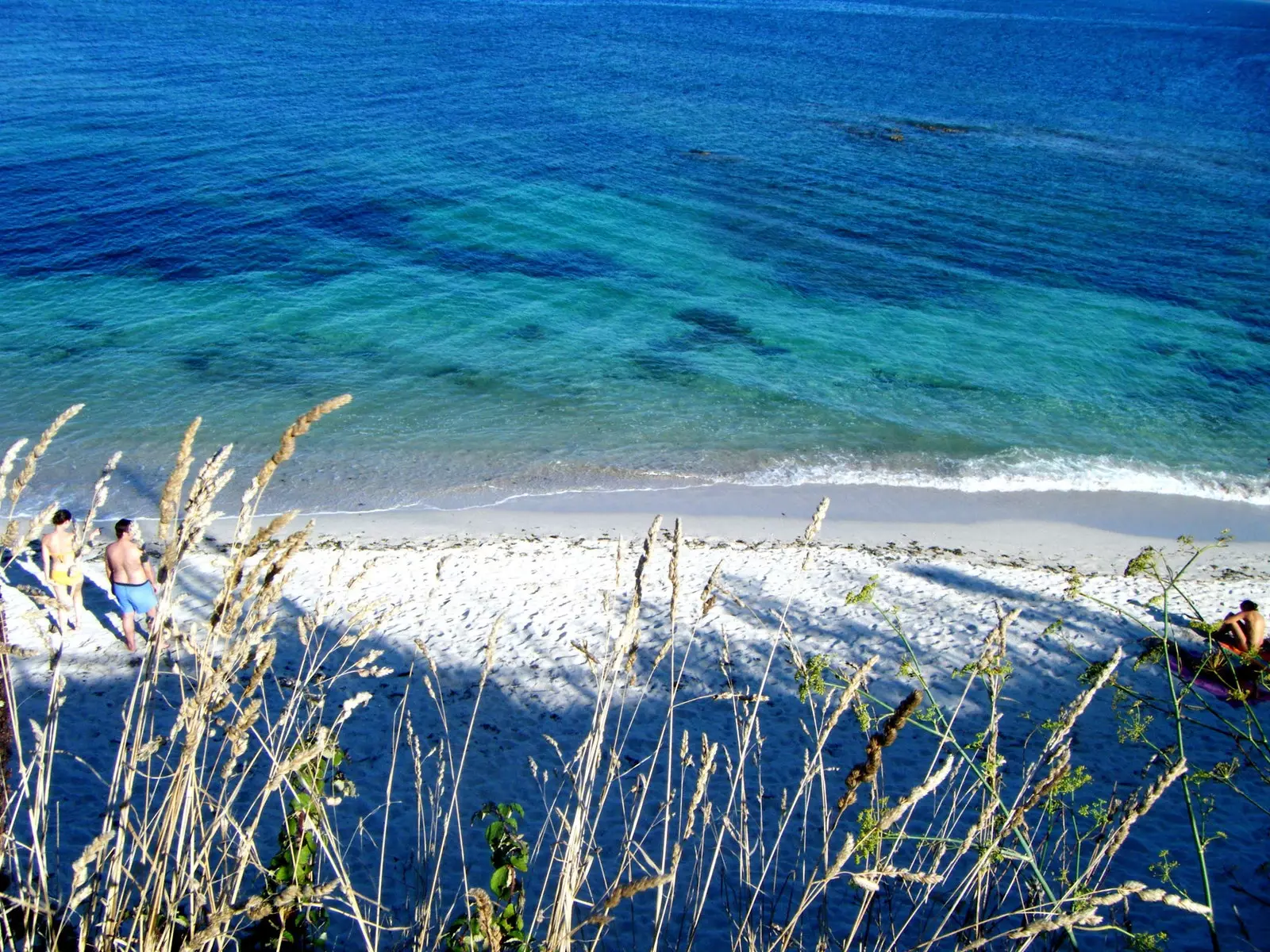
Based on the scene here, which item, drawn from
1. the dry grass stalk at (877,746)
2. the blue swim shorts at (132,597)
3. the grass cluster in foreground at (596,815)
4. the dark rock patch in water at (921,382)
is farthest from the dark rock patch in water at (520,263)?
the dry grass stalk at (877,746)

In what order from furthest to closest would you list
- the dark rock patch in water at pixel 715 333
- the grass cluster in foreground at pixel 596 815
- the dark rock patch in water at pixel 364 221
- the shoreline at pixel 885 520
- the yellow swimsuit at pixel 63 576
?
the dark rock patch in water at pixel 364 221 < the dark rock patch in water at pixel 715 333 < the shoreline at pixel 885 520 < the yellow swimsuit at pixel 63 576 < the grass cluster in foreground at pixel 596 815

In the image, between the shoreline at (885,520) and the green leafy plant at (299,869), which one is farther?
the shoreline at (885,520)

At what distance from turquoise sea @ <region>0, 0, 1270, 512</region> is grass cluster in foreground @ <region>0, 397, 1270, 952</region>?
6.08m

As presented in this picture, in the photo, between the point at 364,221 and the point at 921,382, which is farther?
the point at 364,221

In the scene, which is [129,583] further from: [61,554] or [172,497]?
[172,497]

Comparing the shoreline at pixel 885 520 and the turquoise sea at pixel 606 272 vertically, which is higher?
the turquoise sea at pixel 606 272

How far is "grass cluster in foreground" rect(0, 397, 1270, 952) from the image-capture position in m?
2.30

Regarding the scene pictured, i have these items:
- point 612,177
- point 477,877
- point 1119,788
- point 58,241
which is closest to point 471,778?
point 477,877

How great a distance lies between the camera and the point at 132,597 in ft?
27.1

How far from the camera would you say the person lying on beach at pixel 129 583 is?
8.06 metres

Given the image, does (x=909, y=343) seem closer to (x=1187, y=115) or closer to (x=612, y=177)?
(x=612, y=177)

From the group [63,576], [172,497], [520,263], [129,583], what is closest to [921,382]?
[520,263]

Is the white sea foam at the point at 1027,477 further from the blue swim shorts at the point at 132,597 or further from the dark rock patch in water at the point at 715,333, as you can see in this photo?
the blue swim shorts at the point at 132,597

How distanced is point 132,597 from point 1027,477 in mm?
12276
